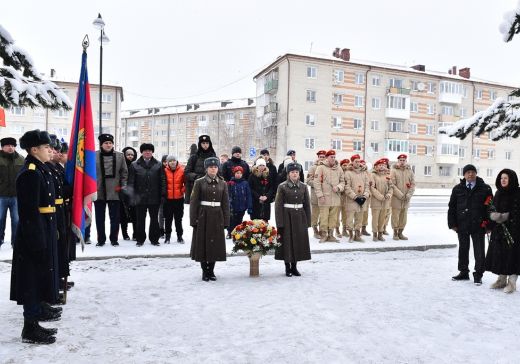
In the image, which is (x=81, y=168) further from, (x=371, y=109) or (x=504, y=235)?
(x=371, y=109)

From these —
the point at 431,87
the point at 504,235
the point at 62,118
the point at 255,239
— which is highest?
the point at 431,87

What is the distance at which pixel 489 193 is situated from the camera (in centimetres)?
795

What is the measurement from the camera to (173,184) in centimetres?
1059

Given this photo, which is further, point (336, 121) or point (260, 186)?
point (336, 121)

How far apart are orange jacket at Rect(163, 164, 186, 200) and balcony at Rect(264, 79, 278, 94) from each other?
138 ft

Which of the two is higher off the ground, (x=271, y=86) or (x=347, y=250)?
(x=271, y=86)

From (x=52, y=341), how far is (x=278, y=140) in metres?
47.3

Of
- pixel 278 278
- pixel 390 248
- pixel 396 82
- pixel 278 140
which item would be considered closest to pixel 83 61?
pixel 278 278

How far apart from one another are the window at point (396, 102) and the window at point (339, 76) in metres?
5.91

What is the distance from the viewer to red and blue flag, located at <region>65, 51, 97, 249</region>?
20.6 ft

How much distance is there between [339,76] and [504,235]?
45654mm

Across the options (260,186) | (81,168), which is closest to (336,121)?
(260,186)

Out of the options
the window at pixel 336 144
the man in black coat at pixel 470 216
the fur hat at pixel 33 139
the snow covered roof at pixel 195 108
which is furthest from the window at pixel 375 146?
the fur hat at pixel 33 139

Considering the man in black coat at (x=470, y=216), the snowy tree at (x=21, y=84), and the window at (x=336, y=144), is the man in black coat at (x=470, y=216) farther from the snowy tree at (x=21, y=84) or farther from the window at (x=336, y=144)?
A: the window at (x=336, y=144)
